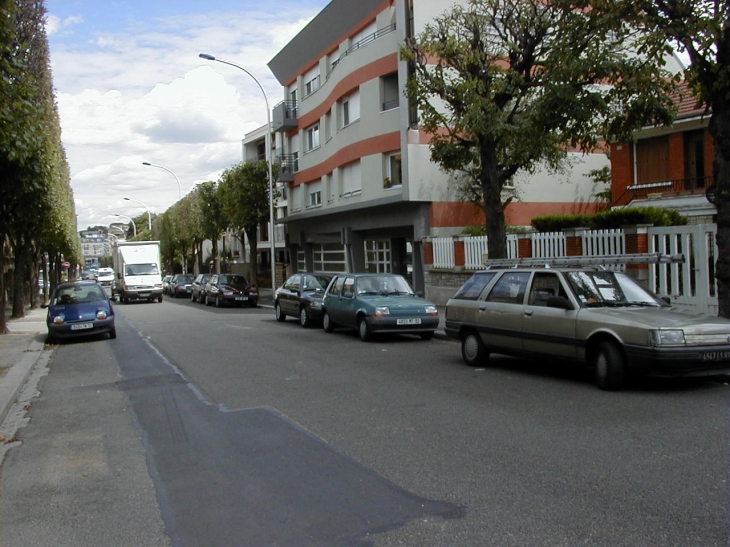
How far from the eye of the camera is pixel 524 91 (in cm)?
1627

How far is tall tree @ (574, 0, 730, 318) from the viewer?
9625 millimetres

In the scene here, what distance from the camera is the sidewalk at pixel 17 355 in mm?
10061

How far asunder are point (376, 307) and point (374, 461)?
9.15 meters

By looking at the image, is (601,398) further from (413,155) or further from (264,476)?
(413,155)

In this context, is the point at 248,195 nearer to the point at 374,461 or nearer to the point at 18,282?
the point at 18,282

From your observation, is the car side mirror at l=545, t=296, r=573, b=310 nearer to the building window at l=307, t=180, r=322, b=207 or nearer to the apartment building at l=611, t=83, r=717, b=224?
the apartment building at l=611, t=83, r=717, b=224

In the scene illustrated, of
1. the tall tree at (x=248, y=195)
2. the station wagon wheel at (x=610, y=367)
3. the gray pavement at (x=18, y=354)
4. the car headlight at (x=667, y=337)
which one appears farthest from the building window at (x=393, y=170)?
the car headlight at (x=667, y=337)

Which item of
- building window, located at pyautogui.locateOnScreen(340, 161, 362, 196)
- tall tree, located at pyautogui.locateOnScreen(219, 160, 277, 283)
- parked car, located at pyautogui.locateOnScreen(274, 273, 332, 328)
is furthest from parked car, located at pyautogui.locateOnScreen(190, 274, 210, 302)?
parked car, located at pyautogui.locateOnScreen(274, 273, 332, 328)

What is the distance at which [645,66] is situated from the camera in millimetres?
11461

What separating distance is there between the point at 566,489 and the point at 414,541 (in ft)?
4.73

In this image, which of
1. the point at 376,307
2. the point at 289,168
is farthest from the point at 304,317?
the point at 289,168

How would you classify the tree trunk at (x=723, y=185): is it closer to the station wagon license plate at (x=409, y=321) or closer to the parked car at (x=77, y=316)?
the station wagon license plate at (x=409, y=321)

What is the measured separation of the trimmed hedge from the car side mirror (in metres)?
7.46

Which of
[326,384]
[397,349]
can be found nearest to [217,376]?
[326,384]
